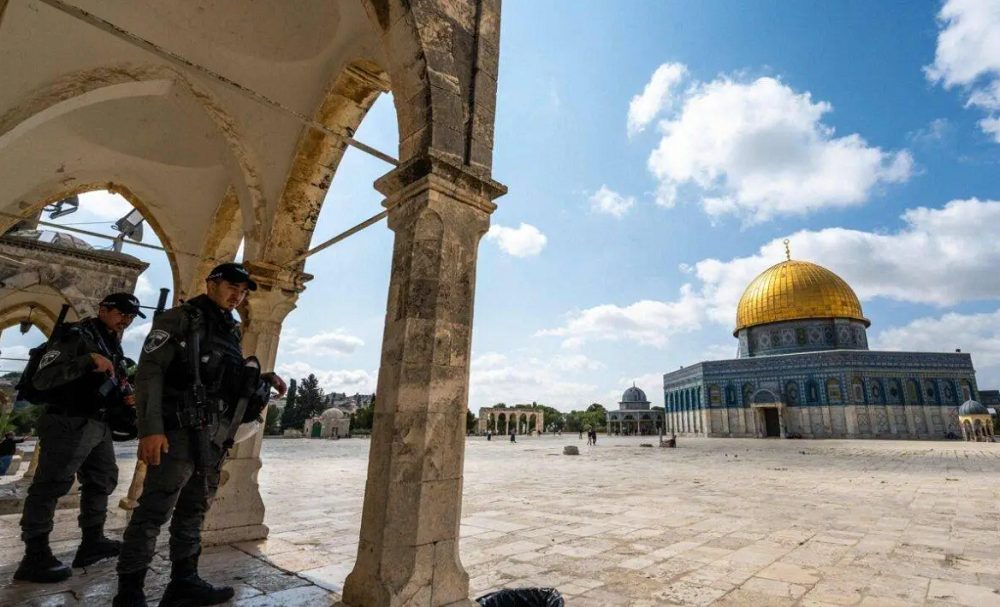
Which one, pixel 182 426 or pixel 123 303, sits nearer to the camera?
pixel 182 426

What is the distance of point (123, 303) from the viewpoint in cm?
353

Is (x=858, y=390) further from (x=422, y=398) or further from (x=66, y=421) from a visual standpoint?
(x=66, y=421)

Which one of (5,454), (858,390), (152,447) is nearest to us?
(152,447)

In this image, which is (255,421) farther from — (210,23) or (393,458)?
(210,23)

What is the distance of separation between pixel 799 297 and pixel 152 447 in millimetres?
42605

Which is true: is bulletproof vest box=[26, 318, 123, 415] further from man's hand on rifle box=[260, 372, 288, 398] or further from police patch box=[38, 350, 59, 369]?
man's hand on rifle box=[260, 372, 288, 398]

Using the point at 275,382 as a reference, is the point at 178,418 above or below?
below

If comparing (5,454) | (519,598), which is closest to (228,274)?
(519,598)

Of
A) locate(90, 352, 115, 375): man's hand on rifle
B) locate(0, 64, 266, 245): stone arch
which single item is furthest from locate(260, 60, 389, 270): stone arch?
locate(90, 352, 115, 375): man's hand on rifle

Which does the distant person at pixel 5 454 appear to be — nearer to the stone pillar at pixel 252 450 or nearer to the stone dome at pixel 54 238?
the stone dome at pixel 54 238

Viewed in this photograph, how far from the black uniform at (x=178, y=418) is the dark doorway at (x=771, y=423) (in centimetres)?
4016

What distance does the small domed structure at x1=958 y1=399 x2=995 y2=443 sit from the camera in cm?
3027

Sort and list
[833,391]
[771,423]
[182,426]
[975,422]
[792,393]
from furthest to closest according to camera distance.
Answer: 1. [771,423]
2. [792,393]
3. [833,391]
4. [975,422]
5. [182,426]

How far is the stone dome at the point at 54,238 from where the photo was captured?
858cm
